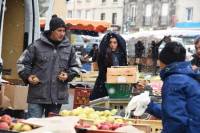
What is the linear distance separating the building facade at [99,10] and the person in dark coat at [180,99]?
67217mm

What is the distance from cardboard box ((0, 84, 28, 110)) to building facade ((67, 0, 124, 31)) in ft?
208

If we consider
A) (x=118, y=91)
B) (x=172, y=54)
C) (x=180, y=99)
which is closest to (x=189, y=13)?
(x=118, y=91)

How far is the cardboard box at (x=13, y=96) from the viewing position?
9.05 m

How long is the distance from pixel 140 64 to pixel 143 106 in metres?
26.8

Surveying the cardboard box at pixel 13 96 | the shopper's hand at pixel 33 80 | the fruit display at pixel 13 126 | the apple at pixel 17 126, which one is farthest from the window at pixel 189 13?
the apple at pixel 17 126

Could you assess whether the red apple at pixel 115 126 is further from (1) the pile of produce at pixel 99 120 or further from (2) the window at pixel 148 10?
(2) the window at pixel 148 10

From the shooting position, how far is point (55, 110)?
26.2ft

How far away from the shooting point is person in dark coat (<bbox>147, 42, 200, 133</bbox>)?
5251mm

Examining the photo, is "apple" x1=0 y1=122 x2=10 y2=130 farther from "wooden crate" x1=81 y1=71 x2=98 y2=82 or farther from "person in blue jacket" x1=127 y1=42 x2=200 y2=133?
"wooden crate" x1=81 y1=71 x2=98 y2=82

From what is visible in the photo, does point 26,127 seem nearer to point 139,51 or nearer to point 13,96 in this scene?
point 13,96

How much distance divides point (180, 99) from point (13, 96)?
14.1 feet

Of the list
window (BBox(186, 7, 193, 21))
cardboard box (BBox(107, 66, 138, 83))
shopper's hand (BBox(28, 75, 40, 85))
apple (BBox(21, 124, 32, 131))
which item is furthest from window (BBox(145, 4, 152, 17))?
apple (BBox(21, 124, 32, 131))

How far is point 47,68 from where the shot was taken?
785 centimetres

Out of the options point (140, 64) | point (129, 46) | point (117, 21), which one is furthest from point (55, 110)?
point (117, 21)
